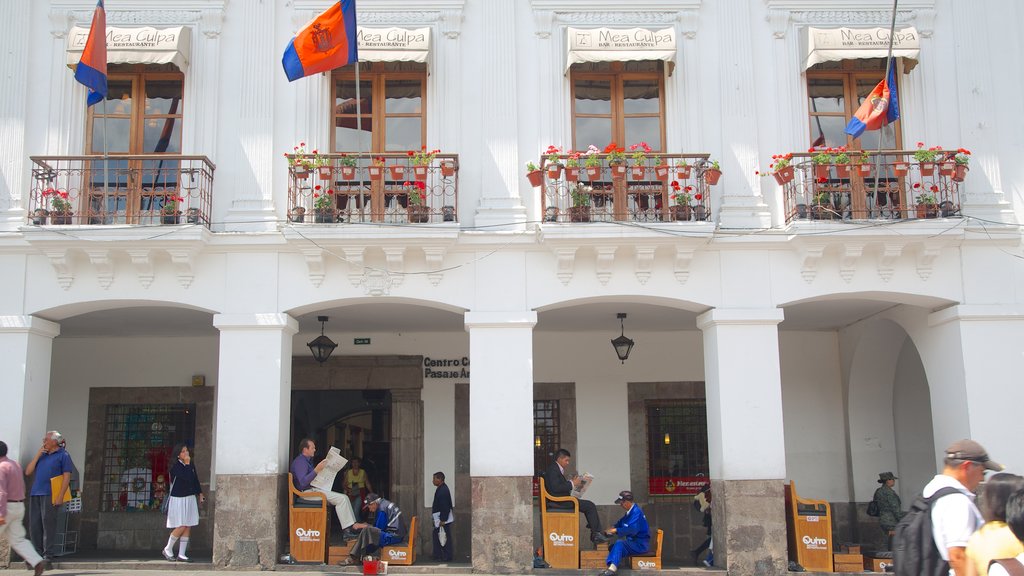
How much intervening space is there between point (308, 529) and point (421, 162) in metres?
4.72

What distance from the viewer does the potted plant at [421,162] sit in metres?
11.7

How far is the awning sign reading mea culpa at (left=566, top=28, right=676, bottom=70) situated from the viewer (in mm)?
12172

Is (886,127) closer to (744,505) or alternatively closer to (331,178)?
(744,505)

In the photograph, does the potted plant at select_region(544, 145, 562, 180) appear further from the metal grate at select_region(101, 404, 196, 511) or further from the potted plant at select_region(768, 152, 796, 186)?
the metal grate at select_region(101, 404, 196, 511)

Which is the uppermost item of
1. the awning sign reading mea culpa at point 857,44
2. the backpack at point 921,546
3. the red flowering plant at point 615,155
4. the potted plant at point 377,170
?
the awning sign reading mea culpa at point 857,44

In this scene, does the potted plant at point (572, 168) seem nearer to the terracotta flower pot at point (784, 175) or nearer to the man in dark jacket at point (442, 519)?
the terracotta flower pot at point (784, 175)

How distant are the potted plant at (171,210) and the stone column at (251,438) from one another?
1364mm

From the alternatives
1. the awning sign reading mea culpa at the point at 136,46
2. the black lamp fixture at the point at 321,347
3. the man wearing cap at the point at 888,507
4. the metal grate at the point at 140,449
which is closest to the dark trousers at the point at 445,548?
the black lamp fixture at the point at 321,347

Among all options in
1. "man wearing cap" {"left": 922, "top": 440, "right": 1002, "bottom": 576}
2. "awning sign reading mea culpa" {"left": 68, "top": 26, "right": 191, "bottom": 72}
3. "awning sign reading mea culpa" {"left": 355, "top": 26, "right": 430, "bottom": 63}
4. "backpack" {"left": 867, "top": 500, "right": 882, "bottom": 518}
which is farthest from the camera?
"backpack" {"left": 867, "top": 500, "right": 882, "bottom": 518}

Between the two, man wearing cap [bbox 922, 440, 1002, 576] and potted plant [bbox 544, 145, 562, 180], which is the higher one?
potted plant [bbox 544, 145, 562, 180]

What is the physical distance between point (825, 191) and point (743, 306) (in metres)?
1.79

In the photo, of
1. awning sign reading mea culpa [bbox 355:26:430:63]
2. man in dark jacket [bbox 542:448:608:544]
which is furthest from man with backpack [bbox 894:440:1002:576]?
awning sign reading mea culpa [bbox 355:26:430:63]

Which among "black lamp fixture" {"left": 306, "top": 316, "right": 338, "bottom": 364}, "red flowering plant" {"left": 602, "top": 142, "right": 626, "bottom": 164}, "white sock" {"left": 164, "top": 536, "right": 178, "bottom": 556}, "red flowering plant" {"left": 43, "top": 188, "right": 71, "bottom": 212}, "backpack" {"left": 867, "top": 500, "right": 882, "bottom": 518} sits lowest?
"white sock" {"left": 164, "top": 536, "right": 178, "bottom": 556}

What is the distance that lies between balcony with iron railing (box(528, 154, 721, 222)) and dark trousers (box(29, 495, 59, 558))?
698cm
